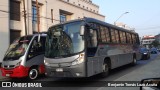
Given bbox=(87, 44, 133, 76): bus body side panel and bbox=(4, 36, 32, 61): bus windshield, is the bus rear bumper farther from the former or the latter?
bbox=(4, 36, 32, 61): bus windshield

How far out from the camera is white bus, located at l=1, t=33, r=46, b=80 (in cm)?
1227

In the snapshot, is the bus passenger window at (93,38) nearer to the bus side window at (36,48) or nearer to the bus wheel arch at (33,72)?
the bus side window at (36,48)

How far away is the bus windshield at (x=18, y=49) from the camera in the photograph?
12.5 meters

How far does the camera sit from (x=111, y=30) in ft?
47.9

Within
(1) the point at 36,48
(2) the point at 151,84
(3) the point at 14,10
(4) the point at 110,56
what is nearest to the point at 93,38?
(4) the point at 110,56

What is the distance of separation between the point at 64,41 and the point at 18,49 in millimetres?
3280

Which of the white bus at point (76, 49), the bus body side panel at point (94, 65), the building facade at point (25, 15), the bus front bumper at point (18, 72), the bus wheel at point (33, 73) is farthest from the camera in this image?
the building facade at point (25, 15)

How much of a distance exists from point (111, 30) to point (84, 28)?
4393 millimetres

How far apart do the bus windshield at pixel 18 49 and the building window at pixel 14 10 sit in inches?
615

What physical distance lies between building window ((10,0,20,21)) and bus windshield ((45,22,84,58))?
1796cm

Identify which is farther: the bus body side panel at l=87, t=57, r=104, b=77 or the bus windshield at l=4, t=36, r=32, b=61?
the bus windshield at l=4, t=36, r=32, b=61

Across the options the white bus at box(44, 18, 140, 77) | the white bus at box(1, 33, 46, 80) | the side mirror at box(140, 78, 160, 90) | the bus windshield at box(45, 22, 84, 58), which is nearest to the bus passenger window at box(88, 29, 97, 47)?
the white bus at box(44, 18, 140, 77)

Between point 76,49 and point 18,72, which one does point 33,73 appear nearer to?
point 18,72

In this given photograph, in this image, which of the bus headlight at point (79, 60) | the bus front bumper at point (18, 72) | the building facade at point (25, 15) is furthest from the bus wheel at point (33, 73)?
the building facade at point (25, 15)
